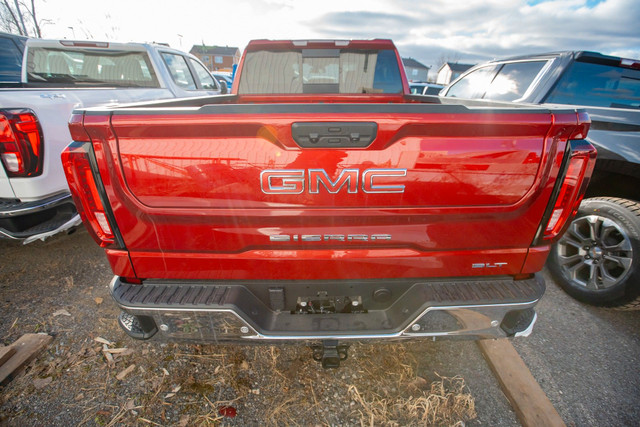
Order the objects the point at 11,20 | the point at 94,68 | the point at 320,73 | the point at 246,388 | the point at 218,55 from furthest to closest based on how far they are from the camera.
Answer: the point at 218,55
the point at 11,20
the point at 94,68
the point at 320,73
the point at 246,388

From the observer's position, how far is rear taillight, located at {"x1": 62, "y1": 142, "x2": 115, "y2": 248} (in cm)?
130

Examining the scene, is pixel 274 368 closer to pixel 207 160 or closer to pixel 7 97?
pixel 207 160

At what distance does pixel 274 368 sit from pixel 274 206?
1.31 m

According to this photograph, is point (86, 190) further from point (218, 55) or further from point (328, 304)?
point (218, 55)

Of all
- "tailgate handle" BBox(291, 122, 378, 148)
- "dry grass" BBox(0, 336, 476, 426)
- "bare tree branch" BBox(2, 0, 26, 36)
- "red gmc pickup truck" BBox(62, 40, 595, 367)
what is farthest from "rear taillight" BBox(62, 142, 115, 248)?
"bare tree branch" BBox(2, 0, 26, 36)

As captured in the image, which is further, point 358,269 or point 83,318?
point 83,318

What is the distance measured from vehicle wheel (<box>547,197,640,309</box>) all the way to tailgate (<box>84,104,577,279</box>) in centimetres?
169

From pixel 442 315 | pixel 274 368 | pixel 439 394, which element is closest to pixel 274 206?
pixel 442 315

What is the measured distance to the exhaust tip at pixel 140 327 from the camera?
1589mm

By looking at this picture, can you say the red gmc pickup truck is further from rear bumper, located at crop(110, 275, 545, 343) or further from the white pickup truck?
the white pickup truck

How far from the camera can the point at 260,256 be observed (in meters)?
1.50

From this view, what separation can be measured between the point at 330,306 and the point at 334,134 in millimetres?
945

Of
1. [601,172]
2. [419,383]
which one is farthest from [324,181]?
[601,172]

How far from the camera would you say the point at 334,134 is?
131 cm
